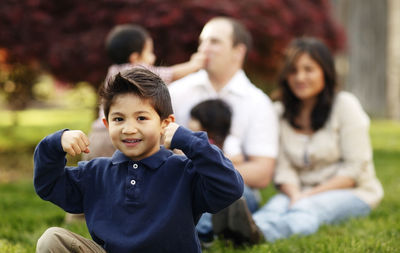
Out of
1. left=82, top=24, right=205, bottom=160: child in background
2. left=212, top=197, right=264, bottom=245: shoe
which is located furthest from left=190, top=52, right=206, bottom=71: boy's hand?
left=212, top=197, right=264, bottom=245: shoe

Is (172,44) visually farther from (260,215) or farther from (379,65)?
(379,65)

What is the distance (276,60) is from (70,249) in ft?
14.5

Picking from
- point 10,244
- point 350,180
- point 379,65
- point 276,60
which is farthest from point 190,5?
point 379,65

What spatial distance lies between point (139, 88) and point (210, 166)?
0.38m

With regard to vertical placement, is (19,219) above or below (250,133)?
below

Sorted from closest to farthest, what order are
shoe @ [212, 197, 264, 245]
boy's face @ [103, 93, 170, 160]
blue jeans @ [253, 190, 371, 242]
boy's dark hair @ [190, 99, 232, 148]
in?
1. boy's face @ [103, 93, 170, 160]
2. shoe @ [212, 197, 264, 245]
3. blue jeans @ [253, 190, 371, 242]
4. boy's dark hair @ [190, 99, 232, 148]

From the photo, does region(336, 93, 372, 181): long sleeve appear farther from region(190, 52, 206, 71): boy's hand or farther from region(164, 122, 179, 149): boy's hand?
region(164, 122, 179, 149): boy's hand

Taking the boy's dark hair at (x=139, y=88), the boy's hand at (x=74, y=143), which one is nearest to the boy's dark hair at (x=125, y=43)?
the boy's dark hair at (x=139, y=88)

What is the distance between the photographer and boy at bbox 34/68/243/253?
6.09ft

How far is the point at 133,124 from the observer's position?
1.87 metres

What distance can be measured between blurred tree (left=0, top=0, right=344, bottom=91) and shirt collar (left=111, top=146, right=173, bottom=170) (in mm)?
3024

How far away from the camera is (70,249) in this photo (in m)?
1.88

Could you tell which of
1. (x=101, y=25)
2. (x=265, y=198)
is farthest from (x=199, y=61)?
(x=101, y=25)

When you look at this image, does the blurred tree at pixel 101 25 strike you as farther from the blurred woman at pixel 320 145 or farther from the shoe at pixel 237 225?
the shoe at pixel 237 225
